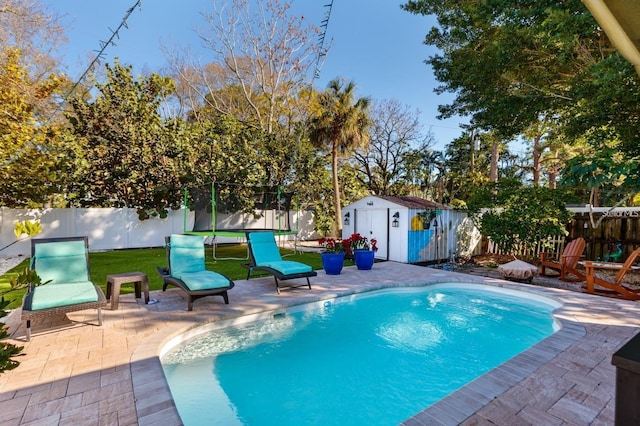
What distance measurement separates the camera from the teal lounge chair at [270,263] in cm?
689

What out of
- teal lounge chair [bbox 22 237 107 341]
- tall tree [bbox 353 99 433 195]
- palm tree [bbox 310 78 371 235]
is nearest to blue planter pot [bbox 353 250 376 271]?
teal lounge chair [bbox 22 237 107 341]

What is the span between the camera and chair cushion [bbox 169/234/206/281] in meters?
6.23

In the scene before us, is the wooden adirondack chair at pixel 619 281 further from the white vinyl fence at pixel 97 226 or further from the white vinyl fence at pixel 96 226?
the white vinyl fence at pixel 96 226

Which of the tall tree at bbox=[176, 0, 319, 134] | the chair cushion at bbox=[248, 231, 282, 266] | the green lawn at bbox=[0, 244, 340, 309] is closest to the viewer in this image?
the chair cushion at bbox=[248, 231, 282, 266]

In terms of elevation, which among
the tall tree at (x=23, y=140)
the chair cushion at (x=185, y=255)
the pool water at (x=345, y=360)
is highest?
the tall tree at (x=23, y=140)

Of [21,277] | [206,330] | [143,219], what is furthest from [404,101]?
[21,277]

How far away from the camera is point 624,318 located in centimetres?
513

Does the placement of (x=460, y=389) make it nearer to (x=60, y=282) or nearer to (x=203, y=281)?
(x=203, y=281)

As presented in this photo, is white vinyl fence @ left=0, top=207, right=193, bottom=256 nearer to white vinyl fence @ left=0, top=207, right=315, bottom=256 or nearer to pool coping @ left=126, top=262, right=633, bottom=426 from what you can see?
white vinyl fence @ left=0, top=207, right=315, bottom=256

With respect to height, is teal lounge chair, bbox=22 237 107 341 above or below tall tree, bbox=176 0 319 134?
below

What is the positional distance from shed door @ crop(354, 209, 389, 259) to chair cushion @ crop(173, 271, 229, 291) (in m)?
7.08

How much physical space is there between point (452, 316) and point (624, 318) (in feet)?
8.41

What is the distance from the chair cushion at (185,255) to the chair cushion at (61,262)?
1359 millimetres

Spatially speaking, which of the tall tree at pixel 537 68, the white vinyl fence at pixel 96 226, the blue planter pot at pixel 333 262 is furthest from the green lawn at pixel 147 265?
the tall tree at pixel 537 68
